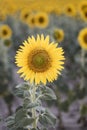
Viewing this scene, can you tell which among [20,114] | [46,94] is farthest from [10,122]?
[46,94]

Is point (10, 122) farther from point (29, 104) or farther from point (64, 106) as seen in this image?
point (64, 106)

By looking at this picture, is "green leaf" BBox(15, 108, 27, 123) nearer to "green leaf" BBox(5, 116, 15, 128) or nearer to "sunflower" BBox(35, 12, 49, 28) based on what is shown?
"green leaf" BBox(5, 116, 15, 128)

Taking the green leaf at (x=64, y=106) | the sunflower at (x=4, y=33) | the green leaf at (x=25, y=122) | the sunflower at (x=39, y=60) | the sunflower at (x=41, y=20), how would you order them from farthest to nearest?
the sunflower at (x=41, y=20) < the sunflower at (x=4, y=33) < the green leaf at (x=64, y=106) < the green leaf at (x=25, y=122) < the sunflower at (x=39, y=60)

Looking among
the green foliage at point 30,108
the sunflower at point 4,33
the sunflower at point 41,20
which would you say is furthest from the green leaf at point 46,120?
the sunflower at point 41,20

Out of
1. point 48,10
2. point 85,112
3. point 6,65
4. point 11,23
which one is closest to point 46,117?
point 85,112

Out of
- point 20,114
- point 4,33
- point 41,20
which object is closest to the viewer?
point 20,114

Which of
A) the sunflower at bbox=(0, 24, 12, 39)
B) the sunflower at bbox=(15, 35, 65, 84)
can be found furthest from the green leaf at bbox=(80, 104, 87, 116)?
the sunflower at bbox=(15, 35, 65, 84)

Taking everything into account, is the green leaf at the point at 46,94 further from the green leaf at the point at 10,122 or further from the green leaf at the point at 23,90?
the green leaf at the point at 10,122

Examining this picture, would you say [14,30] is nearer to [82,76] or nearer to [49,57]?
[82,76]

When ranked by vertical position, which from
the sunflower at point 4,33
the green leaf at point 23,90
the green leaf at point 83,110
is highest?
the sunflower at point 4,33
